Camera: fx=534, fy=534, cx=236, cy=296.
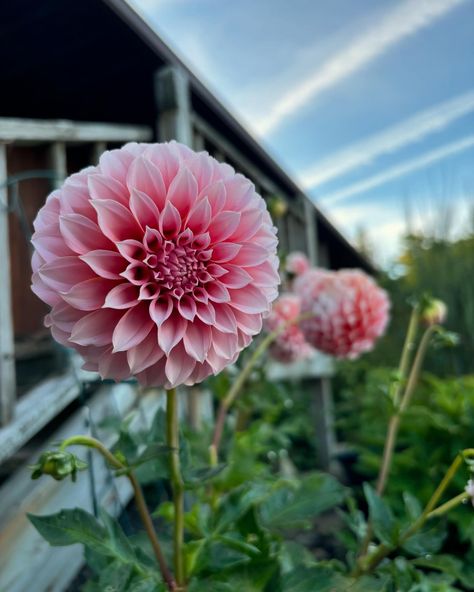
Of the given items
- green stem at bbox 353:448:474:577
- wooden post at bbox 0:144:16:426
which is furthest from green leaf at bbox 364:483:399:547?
wooden post at bbox 0:144:16:426

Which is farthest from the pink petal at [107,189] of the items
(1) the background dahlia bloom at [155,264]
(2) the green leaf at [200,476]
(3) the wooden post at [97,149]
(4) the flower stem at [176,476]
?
(3) the wooden post at [97,149]

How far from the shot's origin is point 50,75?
2.59 meters

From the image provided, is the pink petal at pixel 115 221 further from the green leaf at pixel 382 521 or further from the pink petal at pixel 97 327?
the green leaf at pixel 382 521

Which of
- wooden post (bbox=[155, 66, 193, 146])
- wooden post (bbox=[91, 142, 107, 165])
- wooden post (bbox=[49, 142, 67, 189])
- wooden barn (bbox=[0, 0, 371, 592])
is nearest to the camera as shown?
wooden barn (bbox=[0, 0, 371, 592])

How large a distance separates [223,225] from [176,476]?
1.12ft

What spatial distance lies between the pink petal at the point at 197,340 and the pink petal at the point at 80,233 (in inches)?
5.3

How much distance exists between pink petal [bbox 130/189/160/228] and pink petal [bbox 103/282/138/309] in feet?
0.23

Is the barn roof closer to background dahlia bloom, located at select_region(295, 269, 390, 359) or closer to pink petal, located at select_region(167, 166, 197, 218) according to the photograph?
background dahlia bloom, located at select_region(295, 269, 390, 359)

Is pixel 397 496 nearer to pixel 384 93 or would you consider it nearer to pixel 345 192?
pixel 345 192

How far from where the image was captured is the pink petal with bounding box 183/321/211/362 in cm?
55

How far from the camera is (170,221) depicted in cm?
58

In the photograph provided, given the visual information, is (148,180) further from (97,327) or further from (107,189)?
(97,327)

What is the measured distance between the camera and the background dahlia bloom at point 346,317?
4.25 ft

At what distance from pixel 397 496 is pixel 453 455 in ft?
0.83
